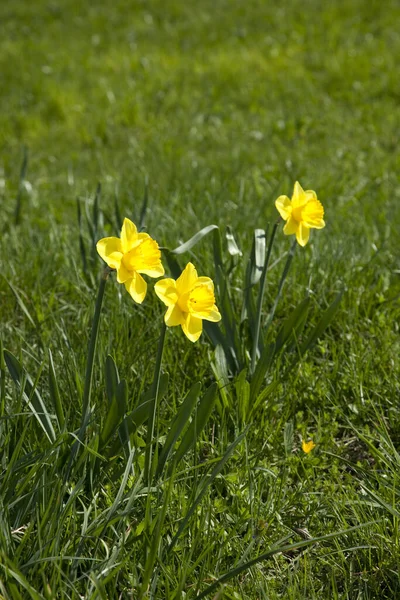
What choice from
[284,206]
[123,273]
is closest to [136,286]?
[123,273]

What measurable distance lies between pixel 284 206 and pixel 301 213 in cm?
5

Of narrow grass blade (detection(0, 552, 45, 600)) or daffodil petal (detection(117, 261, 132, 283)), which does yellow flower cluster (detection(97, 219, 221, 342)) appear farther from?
narrow grass blade (detection(0, 552, 45, 600))

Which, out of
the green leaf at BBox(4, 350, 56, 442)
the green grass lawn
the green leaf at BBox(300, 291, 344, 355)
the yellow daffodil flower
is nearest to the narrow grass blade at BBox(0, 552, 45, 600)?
the green grass lawn

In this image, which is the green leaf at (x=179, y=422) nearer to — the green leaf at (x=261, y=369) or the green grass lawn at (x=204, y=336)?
the green grass lawn at (x=204, y=336)

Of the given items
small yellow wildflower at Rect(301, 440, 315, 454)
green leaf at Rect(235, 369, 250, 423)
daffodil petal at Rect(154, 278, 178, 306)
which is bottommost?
small yellow wildflower at Rect(301, 440, 315, 454)

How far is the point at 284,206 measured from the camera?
76.7 inches

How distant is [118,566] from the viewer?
1.54 metres

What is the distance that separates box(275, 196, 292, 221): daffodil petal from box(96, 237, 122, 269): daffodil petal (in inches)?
21.9

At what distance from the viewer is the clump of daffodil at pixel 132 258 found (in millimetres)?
1514

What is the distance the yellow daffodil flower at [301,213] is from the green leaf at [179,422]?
0.54 meters

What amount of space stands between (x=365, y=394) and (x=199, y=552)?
2.77ft

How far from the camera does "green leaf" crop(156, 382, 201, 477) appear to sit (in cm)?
169

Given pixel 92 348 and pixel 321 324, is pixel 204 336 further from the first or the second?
pixel 92 348

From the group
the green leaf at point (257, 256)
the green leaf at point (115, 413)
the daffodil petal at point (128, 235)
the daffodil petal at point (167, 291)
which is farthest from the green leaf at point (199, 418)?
the green leaf at point (257, 256)
